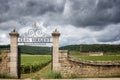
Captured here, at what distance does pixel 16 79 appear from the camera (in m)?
15.1

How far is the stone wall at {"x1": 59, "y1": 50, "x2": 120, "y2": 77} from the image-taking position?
16031 millimetres

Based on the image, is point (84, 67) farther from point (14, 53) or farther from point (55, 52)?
point (14, 53)

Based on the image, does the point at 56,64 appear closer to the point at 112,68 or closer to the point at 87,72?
the point at 87,72

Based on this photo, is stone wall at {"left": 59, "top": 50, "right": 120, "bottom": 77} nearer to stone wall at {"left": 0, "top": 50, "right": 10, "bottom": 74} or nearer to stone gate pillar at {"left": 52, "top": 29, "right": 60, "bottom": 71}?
stone gate pillar at {"left": 52, "top": 29, "right": 60, "bottom": 71}

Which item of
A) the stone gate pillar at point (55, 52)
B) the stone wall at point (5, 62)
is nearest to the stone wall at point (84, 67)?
the stone gate pillar at point (55, 52)

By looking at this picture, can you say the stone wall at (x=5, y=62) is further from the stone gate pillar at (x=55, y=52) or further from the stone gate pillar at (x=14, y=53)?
the stone gate pillar at (x=55, y=52)

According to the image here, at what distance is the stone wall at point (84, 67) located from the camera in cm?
1603

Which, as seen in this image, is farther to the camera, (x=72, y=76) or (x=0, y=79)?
(x=72, y=76)

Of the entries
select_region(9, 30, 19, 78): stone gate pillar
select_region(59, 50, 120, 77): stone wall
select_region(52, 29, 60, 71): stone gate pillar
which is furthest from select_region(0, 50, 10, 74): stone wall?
select_region(59, 50, 120, 77): stone wall

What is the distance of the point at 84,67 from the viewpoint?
16141 millimetres

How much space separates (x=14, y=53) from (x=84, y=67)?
4.57m

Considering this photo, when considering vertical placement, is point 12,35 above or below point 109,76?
above

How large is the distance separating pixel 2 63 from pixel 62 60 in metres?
3.82

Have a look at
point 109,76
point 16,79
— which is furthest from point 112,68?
point 16,79
